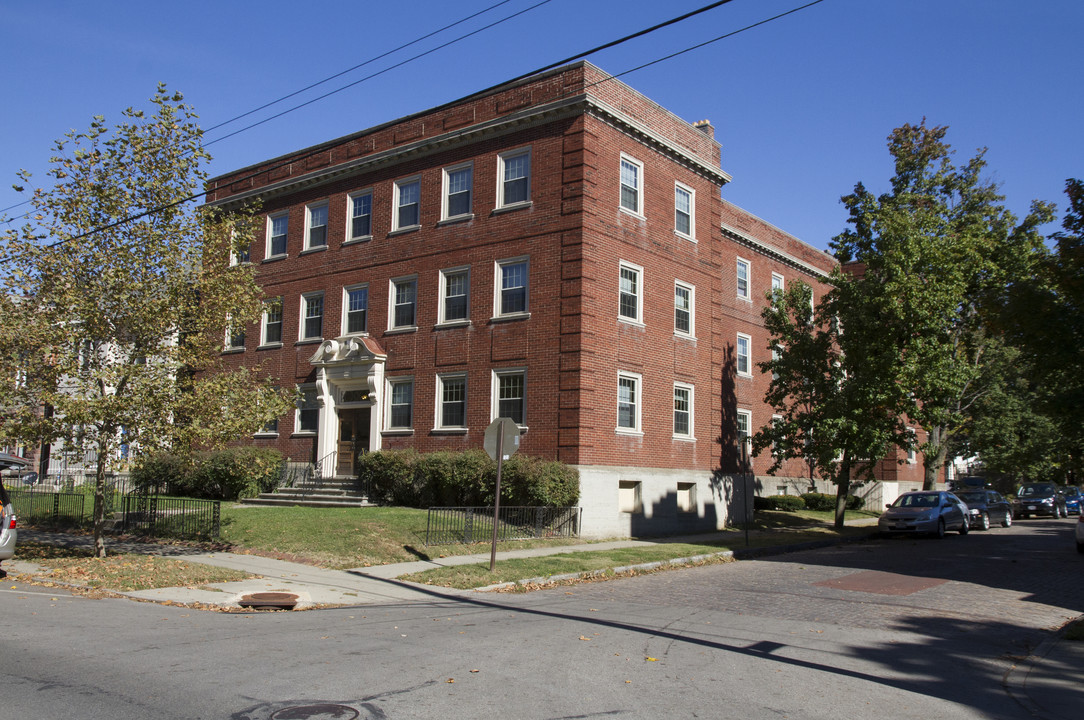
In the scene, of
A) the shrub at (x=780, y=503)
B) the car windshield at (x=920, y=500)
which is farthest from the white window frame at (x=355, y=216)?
the car windshield at (x=920, y=500)

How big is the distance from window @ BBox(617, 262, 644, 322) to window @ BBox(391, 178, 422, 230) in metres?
6.93

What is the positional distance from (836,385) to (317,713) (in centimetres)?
2435

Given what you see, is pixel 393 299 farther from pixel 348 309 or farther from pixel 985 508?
pixel 985 508

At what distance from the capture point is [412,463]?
23766 mm

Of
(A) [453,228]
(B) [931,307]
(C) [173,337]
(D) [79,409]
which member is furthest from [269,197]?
(B) [931,307]

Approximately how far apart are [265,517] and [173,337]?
19.2 feet

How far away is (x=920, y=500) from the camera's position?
27.4 metres

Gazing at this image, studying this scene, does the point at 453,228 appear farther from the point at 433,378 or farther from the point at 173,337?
the point at 173,337

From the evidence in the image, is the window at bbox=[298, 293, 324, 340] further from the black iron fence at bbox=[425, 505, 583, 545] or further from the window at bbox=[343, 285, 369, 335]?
the black iron fence at bbox=[425, 505, 583, 545]

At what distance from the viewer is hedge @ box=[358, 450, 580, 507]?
21531 millimetres

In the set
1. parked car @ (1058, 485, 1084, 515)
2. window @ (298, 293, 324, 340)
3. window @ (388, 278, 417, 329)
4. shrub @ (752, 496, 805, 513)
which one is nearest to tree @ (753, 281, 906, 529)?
shrub @ (752, 496, 805, 513)

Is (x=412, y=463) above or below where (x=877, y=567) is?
above

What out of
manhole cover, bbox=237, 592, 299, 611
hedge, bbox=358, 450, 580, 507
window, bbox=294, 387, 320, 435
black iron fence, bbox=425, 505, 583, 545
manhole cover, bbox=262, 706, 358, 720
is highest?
window, bbox=294, 387, 320, 435

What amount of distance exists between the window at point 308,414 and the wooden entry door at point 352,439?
1111 millimetres
